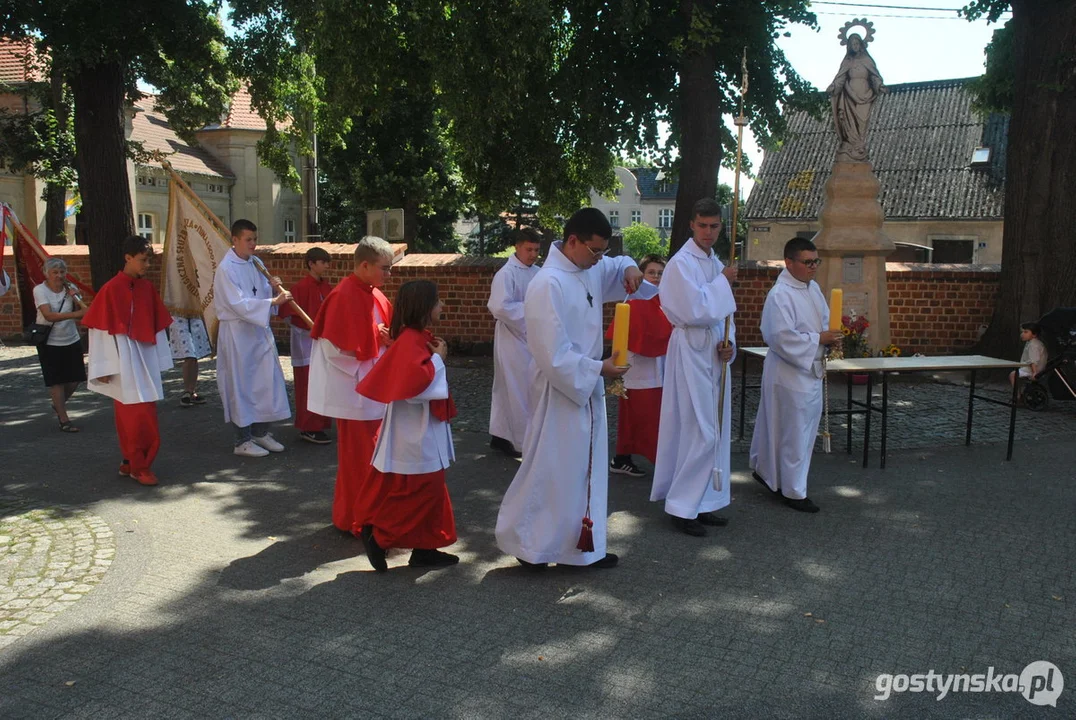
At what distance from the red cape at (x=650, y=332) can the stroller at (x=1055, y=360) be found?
182 inches

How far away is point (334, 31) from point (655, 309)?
306 inches

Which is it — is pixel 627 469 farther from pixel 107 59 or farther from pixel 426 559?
pixel 107 59

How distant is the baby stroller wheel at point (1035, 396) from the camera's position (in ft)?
33.2

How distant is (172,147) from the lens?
40469mm

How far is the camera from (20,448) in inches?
337

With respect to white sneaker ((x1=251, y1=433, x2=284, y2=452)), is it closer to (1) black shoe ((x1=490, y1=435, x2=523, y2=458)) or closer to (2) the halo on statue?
(1) black shoe ((x1=490, y1=435, x2=523, y2=458))

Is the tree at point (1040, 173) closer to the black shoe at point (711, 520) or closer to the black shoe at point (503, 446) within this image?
the black shoe at point (503, 446)

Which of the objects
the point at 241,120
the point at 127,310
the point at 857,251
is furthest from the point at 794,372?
the point at 241,120

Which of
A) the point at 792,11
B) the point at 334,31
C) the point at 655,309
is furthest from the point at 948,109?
the point at 655,309

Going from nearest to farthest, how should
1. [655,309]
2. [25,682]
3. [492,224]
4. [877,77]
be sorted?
[25,682] < [655,309] < [877,77] < [492,224]

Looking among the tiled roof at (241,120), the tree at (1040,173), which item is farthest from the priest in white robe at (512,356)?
the tiled roof at (241,120)

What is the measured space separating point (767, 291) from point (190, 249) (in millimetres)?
7857

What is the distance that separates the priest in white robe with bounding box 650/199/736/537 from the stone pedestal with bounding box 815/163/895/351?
22.3 feet

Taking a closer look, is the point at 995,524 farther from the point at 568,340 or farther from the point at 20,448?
the point at 20,448
